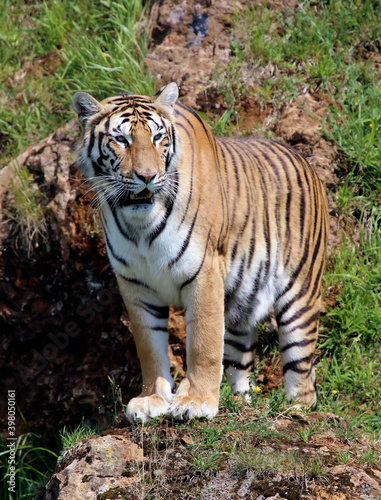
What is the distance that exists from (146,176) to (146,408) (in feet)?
4.13

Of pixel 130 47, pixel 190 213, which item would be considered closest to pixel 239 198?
pixel 190 213

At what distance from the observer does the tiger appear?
11.3 ft

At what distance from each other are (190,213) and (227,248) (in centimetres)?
47

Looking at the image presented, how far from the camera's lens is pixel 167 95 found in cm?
362

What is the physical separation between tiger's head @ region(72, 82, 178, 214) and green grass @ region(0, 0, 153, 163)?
2264 mm

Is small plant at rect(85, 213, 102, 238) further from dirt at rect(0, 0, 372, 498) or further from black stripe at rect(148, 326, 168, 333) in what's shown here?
black stripe at rect(148, 326, 168, 333)

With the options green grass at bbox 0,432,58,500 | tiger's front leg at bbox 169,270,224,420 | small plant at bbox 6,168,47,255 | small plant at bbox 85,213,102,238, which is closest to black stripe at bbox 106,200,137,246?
tiger's front leg at bbox 169,270,224,420

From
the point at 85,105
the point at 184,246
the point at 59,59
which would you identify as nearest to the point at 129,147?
the point at 85,105

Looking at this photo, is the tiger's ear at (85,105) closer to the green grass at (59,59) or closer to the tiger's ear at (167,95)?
the tiger's ear at (167,95)

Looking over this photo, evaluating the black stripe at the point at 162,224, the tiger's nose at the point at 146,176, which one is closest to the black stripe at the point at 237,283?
the black stripe at the point at 162,224

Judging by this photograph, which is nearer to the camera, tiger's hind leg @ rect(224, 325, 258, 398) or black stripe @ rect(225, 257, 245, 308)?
black stripe @ rect(225, 257, 245, 308)

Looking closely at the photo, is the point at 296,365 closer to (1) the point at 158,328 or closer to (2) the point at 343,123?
(1) the point at 158,328

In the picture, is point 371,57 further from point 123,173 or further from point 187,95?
point 123,173

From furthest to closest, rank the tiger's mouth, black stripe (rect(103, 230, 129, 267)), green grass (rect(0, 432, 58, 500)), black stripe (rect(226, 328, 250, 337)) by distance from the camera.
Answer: green grass (rect(0, 432, 58, 500)) → black stripe (rect(226, 328, 250, 337)) → black stripe (rect(103, 230, 129, 267)) → the tiger's mouth
